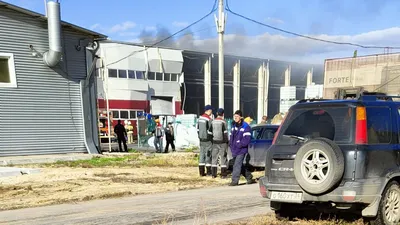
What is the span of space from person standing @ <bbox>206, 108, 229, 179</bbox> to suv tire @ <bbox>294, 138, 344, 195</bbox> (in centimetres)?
503

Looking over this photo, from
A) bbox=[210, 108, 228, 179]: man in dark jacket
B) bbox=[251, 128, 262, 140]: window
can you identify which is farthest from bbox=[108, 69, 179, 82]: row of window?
bbox=[210, 108, 228, 179]: man in dark jacket

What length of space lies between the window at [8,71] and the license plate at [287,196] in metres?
13.2

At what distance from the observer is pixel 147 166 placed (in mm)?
13891

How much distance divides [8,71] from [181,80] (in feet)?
86.2

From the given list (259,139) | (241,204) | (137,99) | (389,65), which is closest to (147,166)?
(259,139)

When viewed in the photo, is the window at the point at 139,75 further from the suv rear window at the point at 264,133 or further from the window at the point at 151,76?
the suv rear window at the point at 264,133

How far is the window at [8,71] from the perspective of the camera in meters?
15.4

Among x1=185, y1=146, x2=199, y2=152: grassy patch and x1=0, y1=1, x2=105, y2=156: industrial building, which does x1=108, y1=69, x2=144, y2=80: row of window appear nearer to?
x1=185, y1=146, x2=199, y2=152: grassy patch

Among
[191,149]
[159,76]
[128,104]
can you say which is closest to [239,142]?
[191,149]

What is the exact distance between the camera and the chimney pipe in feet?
50.6

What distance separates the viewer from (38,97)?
53.2ft

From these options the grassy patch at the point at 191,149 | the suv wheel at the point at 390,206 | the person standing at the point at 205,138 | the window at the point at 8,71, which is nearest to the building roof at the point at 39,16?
the window at the point at 8,71

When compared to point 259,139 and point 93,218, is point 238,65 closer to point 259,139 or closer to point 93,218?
point 259,139

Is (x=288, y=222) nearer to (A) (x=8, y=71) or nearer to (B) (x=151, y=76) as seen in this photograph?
(A) (x=8, y=71)
